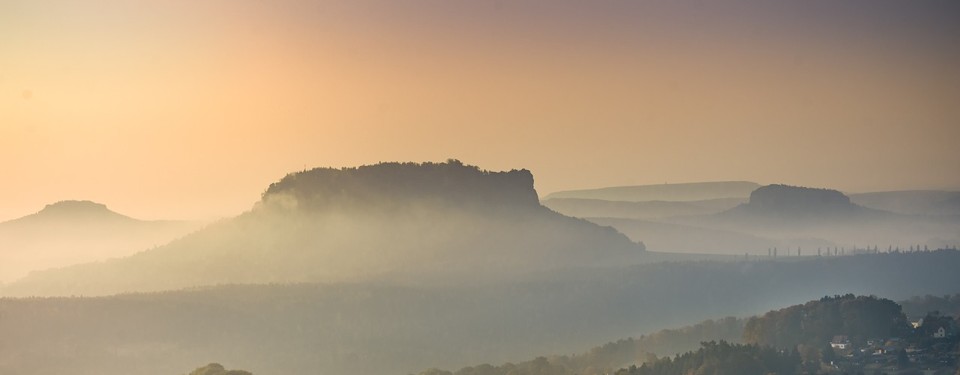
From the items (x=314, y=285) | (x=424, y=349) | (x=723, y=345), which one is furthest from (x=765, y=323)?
(x=314, y=285)

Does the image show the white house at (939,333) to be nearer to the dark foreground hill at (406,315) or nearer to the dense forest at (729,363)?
the dense forest at (729,363)

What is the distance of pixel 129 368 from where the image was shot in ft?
484

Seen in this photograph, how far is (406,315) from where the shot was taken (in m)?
171

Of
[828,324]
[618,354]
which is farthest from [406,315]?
[828,324]

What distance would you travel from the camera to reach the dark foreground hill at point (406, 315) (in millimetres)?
151125

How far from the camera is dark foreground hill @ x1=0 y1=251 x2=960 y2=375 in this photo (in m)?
151

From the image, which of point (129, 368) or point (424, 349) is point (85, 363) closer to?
point (129, 368)

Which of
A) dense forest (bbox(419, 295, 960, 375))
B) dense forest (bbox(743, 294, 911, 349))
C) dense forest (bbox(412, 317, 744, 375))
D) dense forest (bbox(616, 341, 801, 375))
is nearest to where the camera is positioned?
dense forest (bbox(616, 341, 801, 375))

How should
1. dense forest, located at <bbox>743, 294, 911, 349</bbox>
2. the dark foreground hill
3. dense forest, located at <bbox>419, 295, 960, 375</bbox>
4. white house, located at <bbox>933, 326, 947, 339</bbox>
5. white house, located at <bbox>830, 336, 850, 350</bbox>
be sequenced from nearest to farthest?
dense forest, located at <bbox>419, 295, 960, 375</bbox>
white house, located at <bbox>830, 336, 850, 350</bbox>
white house, located at <bbox>933, 326, 947, 339</bbox>
dense forest, located at <bbox>743, 294, 911, 349</bbox>
the dark foreground hill

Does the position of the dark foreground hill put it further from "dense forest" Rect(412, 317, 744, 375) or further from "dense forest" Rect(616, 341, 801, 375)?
"dense forest" Rect(616, 341, 801, 375)

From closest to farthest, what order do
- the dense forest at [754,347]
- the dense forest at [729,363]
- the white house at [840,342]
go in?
the dense forest at [729,363]
the dense forest at [754,347]
the white house at [840,342]

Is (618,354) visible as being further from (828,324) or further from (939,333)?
(939,333)

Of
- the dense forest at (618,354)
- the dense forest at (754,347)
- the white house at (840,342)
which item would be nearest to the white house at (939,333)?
the dense forest at (754,347)

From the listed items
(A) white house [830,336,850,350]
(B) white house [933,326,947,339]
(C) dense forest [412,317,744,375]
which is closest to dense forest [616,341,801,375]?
(A) white house [830,336,850,350]
